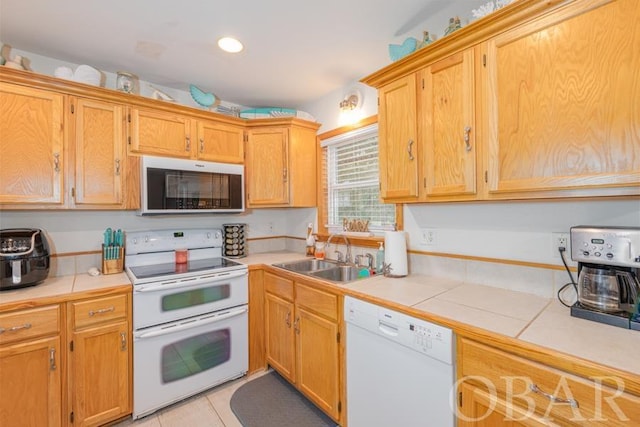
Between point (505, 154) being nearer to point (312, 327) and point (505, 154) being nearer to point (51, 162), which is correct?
point (312, 327)

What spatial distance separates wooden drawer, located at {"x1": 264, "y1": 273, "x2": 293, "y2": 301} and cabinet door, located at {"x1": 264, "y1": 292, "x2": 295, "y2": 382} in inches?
1.5

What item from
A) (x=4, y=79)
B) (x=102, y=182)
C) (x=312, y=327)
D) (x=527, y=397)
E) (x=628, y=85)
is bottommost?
(x=312, y=327)

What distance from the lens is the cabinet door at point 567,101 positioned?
3.39ft

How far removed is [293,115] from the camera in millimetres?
2855

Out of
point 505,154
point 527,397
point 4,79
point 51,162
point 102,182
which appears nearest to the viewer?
point 527,397

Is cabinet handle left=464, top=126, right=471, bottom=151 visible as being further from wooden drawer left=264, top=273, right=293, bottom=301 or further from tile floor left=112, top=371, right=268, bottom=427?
tile floor left=112, top=371, right=268, bottom=427

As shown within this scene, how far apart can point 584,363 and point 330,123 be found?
2.45m

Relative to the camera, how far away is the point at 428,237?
6.34 feet

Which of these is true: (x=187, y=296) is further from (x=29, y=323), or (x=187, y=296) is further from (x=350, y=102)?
(x=350, y=102)

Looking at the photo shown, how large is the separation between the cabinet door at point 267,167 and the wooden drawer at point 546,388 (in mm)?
2040

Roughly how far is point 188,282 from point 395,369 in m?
1.47

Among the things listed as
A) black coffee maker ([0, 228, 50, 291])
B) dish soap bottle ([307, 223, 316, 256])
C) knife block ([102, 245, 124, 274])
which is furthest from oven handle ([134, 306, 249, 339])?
dish soap bottle ([307, 223, 316, 256])

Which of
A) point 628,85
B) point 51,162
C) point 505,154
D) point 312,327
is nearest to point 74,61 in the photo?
point 51,162

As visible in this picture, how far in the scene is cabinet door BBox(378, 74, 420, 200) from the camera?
5.60 ft
